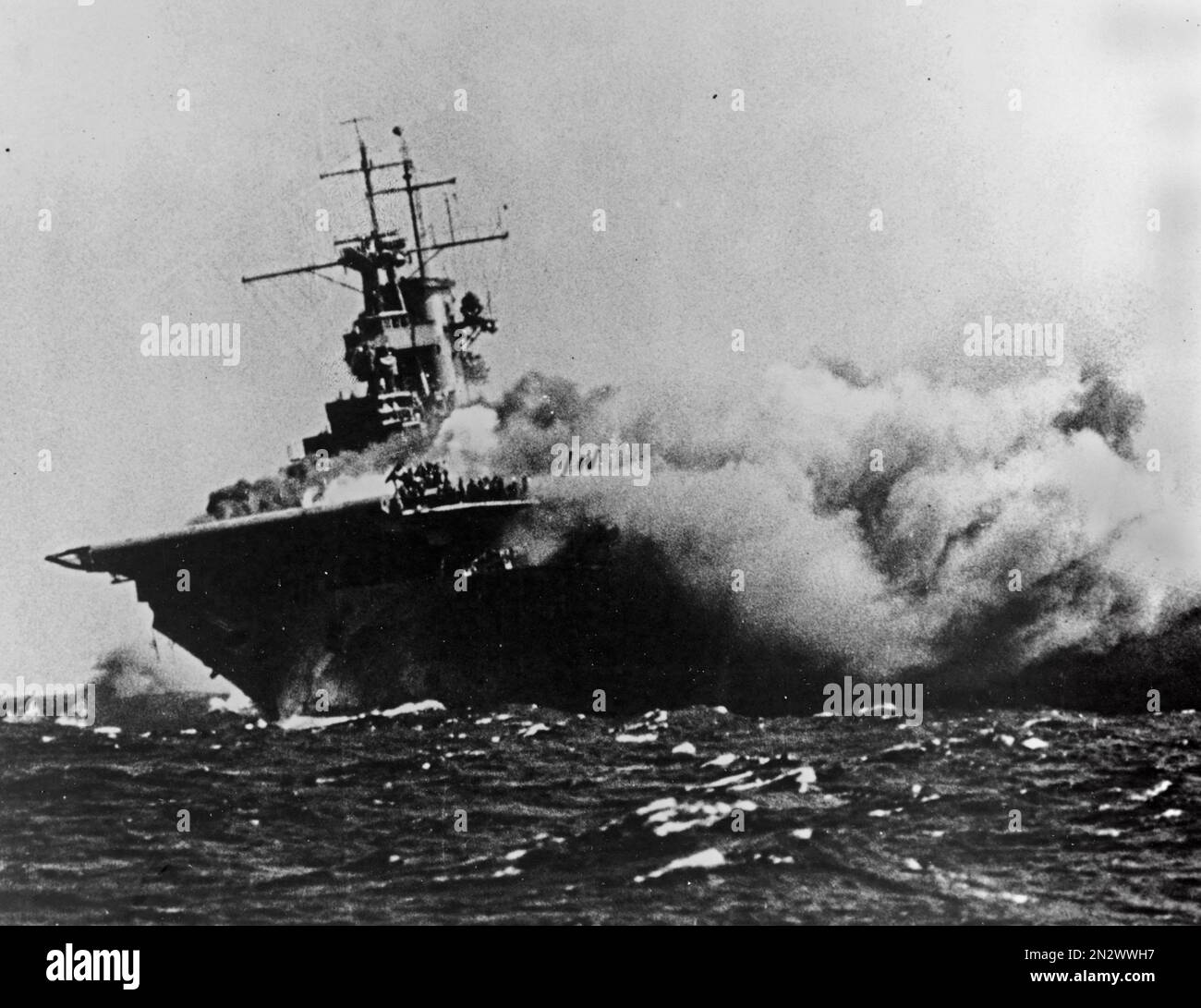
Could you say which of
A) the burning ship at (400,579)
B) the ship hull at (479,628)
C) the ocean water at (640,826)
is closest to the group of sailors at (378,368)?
the burning ship at (400,579)

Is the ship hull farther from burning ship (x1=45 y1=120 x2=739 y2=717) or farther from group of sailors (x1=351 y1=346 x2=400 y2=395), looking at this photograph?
group of sailors (x1=351 y1=346 x2=400 y2=395)

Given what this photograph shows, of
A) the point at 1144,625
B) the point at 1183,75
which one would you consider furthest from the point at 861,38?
the point at 1144,625

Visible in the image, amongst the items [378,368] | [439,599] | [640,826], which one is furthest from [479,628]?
[378,368]

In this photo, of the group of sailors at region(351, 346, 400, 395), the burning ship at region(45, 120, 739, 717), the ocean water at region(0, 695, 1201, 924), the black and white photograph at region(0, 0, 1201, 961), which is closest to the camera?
the ocean water at region(0, 695, 1201, 924)

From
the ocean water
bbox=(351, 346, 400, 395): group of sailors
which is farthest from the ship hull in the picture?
bbox=(351, 346, 400, 395): group of sailors

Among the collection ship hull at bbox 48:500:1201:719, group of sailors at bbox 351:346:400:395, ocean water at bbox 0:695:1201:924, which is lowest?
ocean water at bbox 0:695:1201:924

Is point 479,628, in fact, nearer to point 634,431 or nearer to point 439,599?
point 439,599
